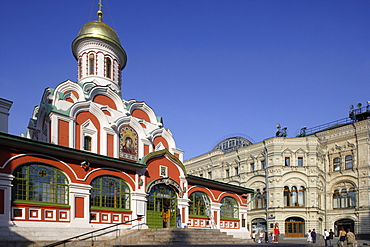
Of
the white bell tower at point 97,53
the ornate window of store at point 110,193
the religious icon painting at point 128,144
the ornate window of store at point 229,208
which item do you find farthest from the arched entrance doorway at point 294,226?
the ornate window of store at point 110,193

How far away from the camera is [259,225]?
125 feet

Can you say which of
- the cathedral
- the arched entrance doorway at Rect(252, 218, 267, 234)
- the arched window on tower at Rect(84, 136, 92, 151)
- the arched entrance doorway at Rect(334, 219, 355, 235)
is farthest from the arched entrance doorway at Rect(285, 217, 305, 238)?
the arched window on tower at Rect(84, 136, 92, 151)

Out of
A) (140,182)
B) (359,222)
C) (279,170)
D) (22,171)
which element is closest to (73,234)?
(22,171)

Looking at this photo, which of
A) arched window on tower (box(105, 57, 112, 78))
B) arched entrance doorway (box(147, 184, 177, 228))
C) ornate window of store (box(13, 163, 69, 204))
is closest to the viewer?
ornate window of store (box(13, 163, 69, 204))

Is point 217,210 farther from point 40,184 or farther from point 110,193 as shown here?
point 40,184

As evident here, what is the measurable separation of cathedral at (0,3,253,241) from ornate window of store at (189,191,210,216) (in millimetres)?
56

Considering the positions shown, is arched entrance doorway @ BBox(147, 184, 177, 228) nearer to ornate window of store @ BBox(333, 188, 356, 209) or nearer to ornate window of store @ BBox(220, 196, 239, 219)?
ornate window of store @ BBox(220, 196, 239, 219)

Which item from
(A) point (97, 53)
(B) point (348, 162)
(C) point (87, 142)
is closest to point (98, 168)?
(C) point (87, 142)

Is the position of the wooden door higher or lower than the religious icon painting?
lower

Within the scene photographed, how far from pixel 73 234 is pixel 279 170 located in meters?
25.9

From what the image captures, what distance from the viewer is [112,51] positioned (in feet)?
79.6

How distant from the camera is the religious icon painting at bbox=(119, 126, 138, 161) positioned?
786 inches

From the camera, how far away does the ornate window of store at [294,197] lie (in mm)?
36062

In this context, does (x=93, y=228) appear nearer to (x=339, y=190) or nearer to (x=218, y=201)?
(x=218, y=201)
